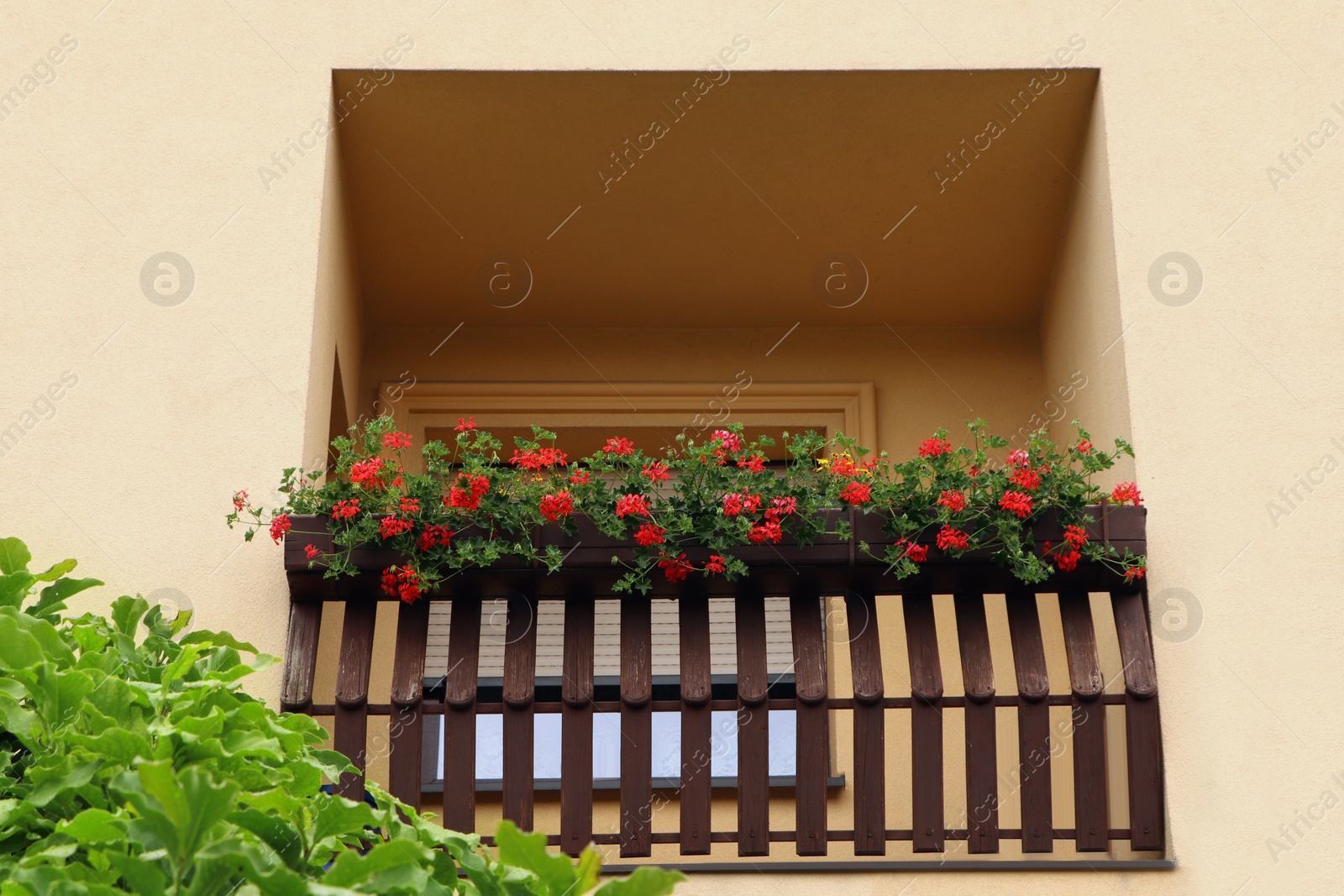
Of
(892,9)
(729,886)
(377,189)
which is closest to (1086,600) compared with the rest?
(729,886)

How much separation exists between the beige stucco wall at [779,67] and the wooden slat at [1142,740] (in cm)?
6

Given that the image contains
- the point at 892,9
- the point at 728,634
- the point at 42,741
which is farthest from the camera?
the point at 728,634

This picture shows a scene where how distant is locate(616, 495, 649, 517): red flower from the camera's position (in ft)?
16.2

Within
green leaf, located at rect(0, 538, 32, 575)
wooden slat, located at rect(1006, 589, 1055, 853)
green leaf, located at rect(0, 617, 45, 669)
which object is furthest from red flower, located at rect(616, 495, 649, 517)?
green leaf, located at rect(0, 617, 45, 669)

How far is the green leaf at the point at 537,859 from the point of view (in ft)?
6.85

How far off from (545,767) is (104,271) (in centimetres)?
320

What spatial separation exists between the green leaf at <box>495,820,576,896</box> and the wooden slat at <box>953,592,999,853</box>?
300cm

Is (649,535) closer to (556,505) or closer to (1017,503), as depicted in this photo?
(556,505)

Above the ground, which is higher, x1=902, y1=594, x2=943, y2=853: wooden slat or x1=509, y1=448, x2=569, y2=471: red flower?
x1=509, y1=448, x2=569, y2=471: red flower

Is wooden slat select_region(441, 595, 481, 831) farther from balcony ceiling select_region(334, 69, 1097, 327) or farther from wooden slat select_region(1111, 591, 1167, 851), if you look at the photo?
balcony ceiling select_region(334, 69, 1097, 327)

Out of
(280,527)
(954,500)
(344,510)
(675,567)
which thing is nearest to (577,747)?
(675,567)

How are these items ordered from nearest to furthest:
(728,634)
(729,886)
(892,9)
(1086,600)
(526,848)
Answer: (526,848), (729,886), (1086,600), (892,9), (728,634)

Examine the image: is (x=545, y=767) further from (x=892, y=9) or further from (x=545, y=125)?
(x=892, y=9)

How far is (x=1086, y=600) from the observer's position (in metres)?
5.24
